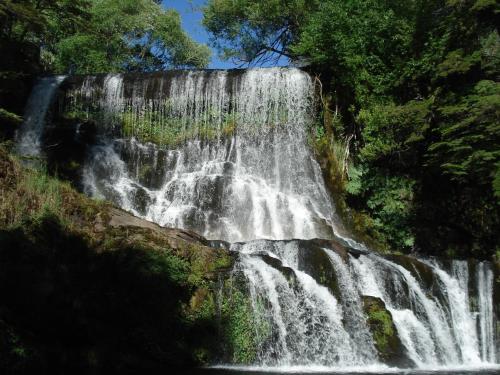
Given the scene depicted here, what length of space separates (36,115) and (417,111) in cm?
1326

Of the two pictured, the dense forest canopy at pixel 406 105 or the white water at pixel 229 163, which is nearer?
the dense forest canopy at pixel 406 105

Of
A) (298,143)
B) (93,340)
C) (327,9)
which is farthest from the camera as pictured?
(327,9)

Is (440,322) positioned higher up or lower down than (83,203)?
lower down

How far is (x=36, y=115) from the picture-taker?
18.4m

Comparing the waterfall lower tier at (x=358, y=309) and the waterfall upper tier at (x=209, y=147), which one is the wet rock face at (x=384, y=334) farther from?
the waterfall upper tier at (x=209, y=147)

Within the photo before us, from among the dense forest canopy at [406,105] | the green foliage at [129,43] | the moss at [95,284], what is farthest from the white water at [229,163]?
the green foliage at [129,43]

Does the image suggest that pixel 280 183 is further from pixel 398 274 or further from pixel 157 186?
pixel 398 274

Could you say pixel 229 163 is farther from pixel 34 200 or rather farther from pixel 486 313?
pixel 34 200

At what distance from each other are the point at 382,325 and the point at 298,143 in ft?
30.0

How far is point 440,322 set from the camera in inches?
404

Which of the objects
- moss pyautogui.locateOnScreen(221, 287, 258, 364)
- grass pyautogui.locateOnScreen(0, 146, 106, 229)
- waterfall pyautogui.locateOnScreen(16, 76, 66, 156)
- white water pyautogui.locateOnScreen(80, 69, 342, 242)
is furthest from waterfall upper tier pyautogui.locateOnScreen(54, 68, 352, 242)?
moss pyautogui.locateOnScreen(221, 287, 258, 364)

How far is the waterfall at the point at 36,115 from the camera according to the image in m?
17.4

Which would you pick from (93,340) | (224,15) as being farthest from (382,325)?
(224,15)

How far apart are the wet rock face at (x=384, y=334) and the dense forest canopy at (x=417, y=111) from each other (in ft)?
17.1
